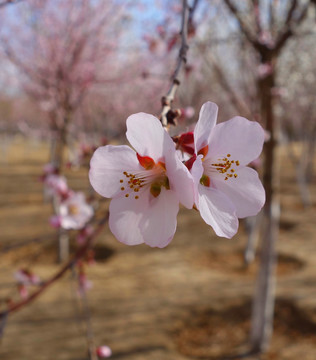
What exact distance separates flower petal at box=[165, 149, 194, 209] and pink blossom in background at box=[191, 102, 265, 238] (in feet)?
0.15

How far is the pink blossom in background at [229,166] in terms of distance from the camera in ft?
1.96

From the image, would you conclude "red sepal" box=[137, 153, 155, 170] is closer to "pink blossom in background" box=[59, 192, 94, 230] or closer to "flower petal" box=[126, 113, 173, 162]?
"flower petal" box=[126, 113, 173, 162]

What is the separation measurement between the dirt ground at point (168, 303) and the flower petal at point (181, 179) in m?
1.99

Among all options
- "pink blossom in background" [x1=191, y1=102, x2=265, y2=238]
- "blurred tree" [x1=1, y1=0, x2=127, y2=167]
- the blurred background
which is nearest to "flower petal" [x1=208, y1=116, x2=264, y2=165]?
"pink blossom in background" [x1=191, y1=102, x2=265, y2=238]

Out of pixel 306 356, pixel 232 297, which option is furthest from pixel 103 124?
pixel 306 356

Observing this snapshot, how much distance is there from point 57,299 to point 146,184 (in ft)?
13.6

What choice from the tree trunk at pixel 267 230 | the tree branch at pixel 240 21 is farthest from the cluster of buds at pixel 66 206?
the tree branch at pixel 240 21

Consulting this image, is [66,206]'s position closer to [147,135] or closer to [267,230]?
[267,230]

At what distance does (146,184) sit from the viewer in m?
0.65

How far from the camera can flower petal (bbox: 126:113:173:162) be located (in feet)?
1.87

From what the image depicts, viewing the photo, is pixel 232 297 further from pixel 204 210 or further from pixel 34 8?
pixel 34 8

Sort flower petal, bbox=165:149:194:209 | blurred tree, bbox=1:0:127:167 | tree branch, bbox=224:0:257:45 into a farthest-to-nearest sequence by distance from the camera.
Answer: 1. blurred tree, bbox=1:0:127:167
2. tree branch, bbox=224:0:257:45
3. flower petal, bbox=165:149:194:209

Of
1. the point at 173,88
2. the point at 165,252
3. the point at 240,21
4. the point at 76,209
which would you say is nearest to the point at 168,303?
the point at 165,252

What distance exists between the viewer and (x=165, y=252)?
5.82 metres
